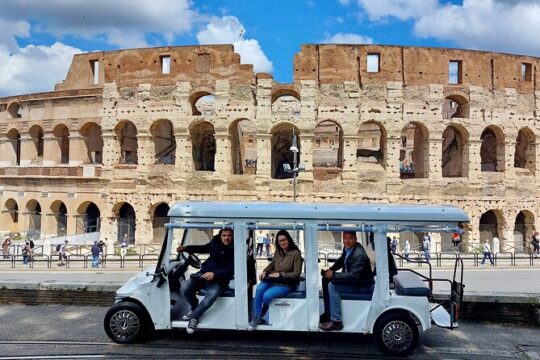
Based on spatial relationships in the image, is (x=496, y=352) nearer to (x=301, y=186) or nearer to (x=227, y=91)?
(x=301, y=186)

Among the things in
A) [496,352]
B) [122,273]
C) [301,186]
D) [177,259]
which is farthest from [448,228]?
[301,186]

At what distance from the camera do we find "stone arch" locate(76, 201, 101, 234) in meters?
24.6

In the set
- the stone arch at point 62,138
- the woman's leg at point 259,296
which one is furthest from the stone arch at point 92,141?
the woman's leg at point 259,296

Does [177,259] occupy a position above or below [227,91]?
below

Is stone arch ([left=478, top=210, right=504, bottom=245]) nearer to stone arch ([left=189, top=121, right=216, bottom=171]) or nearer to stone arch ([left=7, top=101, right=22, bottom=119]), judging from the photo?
stone arch ([left=189, top=121, right=216, bottom=171])

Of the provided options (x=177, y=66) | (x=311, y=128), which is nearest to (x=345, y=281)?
(x=311, y=128)

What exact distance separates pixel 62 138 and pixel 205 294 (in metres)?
25.4

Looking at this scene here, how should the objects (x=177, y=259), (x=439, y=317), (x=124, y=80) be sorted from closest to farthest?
(x=439, y=317) < (x=177, y=259) < (x=124, y=80)

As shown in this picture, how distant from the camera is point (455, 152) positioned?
1025 inches

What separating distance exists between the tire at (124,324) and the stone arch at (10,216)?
80.7 ft

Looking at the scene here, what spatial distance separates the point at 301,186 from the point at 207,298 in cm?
1716

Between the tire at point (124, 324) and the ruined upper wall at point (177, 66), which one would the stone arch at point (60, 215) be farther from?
the tire at point (124, 324)

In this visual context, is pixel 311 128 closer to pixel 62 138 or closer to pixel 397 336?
pixel 62 138

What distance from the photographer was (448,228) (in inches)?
213
